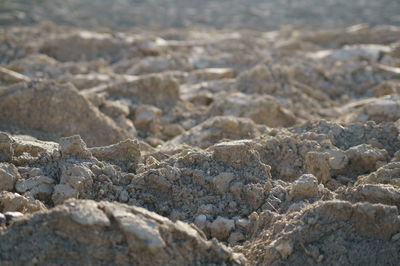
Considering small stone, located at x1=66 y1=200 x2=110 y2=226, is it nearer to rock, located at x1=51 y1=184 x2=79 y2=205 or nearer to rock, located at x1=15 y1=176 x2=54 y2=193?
rock, located at x1=51 y1=184 x2=79 y2=205

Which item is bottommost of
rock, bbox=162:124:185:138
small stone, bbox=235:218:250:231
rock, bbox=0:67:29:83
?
rock, bbox=162:124:185:138

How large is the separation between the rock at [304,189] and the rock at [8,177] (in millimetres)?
1533

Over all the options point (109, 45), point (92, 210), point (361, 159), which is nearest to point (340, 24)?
point (109, 45)

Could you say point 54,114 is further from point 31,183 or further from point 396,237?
point 396,237

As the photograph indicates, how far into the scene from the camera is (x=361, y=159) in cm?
409

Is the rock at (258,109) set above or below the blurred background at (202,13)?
above

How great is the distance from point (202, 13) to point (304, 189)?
14533 mm

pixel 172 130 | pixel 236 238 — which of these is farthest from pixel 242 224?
pixel 172 130

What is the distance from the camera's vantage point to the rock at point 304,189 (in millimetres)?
3275

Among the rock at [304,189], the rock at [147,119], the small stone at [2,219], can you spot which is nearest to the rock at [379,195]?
the rock at [304,189]

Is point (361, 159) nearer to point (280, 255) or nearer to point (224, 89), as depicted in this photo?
point (280, 255)

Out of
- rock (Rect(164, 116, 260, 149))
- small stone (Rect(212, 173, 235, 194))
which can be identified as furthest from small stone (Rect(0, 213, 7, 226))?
rock (Rect(164, 116, 260, 149))

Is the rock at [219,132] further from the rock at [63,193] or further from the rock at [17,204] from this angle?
the rock at [17,204]

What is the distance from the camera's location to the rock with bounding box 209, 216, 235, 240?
10.4 feet
